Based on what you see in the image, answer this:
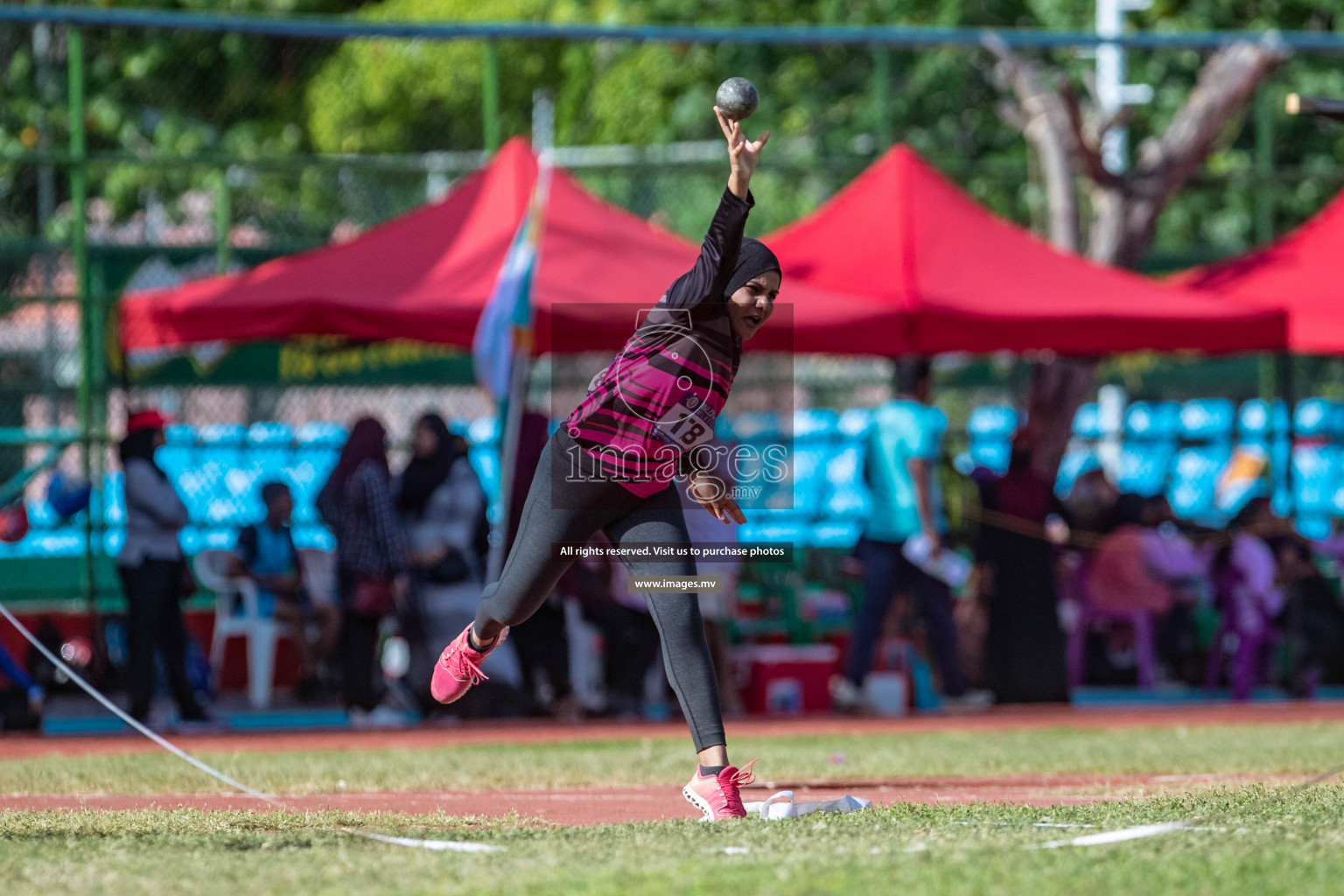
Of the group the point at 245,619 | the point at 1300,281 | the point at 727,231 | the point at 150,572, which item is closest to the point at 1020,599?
the point at 1300,281

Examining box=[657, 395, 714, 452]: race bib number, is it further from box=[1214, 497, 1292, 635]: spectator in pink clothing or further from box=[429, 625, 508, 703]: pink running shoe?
box=[1214, 497, 1292, 635]: spectator in pink clothing

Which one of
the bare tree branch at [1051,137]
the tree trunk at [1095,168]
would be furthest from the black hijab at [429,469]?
the bare tree branch at [1051,137]

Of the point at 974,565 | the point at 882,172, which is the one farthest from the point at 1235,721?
the point at 882,172

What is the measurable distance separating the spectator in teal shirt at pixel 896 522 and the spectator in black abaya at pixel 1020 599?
574mm

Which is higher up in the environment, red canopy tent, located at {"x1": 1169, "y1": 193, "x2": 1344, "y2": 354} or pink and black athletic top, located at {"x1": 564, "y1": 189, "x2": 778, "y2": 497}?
red canopy tent, located at {"x1": 1169, "y1": 193, "x2": 1344, "y2": 354}

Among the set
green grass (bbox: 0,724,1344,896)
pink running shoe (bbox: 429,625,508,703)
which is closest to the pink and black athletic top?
pink running shoe (bbox: 429,625,508,703)

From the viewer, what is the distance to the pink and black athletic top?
210 inches

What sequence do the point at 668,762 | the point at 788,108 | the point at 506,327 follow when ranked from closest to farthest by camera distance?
the point at 668,762 → the point at 506,327 → the point at 788,108

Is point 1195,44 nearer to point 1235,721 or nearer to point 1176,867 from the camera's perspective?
point 1235,721

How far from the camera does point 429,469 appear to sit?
11.4 metres

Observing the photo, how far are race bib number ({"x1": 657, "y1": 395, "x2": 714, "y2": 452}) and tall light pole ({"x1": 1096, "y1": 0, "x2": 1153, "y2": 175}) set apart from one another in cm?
1111

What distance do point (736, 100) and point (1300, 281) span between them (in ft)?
31.5

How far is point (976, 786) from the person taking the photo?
7301 millimetres

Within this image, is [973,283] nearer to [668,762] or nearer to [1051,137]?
[1051,137]
